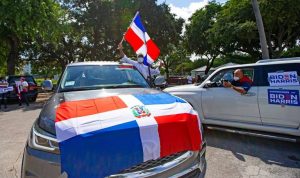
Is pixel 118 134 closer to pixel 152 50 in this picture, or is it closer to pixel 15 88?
pixel 152 50

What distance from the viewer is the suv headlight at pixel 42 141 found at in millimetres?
2570

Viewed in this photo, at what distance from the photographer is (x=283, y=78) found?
5.00 metres

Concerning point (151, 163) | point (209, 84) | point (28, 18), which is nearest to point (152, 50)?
point (209, 84)

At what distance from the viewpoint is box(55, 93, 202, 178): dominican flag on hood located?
2.45 metres

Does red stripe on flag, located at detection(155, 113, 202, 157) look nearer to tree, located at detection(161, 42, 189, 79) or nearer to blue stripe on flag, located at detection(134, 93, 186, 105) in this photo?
blue stripe on flag, located at detection(134, 93, 186, 105)

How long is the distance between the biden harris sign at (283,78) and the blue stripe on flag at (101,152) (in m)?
3.52

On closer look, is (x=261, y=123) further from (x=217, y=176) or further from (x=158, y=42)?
(x=158, y=42)

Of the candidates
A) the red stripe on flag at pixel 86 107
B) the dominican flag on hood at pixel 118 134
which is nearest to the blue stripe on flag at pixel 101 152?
the dominican flag on hood at pixel 118 134

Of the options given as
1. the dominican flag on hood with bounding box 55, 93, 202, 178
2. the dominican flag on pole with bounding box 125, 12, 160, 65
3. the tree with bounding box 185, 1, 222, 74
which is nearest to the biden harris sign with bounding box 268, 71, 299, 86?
the dominican flag on hood with bounding box 55, 93, 202, 178

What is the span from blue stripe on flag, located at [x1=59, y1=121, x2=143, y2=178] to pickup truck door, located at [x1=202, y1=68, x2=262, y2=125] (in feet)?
11.6

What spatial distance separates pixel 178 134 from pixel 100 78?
2154 mm

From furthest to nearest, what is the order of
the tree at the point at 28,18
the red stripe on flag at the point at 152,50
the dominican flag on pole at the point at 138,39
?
the tree at the point at 28,18
the red stripe on flag at the point at 152,50
the dominican flag on pole at the point at 138,39

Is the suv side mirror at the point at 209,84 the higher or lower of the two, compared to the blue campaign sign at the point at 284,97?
higher

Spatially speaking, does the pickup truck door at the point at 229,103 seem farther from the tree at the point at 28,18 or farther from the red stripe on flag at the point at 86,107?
the tree at the point at 28,18
